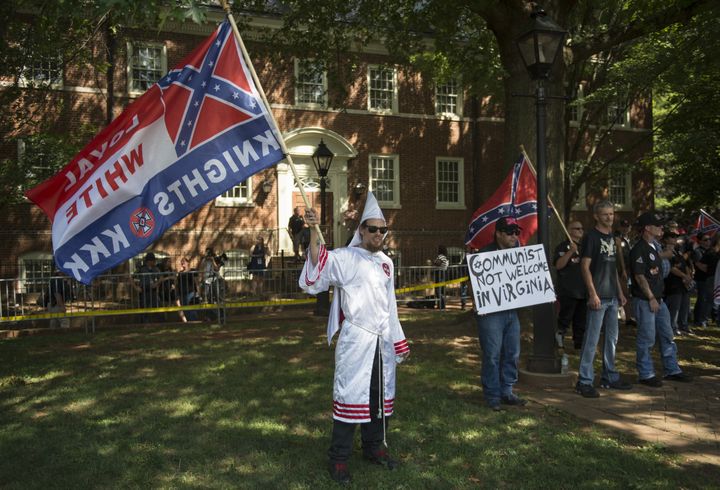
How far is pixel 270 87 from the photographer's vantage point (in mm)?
23125

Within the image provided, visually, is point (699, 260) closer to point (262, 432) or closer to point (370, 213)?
point (370, 213)

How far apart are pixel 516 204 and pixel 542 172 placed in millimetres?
979

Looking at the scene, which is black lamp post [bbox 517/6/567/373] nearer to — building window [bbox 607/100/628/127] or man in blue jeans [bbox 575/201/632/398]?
man in blue jeans [bbox 575/201/632/398]

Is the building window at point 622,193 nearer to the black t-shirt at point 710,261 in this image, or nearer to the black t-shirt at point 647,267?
the black t-shirt at point 710,261

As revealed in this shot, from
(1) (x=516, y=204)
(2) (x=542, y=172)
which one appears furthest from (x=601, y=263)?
(1) (x=516, y=204)

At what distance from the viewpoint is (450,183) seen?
87.6 feet

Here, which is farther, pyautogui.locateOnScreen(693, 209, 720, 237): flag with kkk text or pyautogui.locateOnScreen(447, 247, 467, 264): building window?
pyautogui.locateOnScreen(447, 247, 467, 264): building window

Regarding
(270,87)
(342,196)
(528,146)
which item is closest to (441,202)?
(342,196)

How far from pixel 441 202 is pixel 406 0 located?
13.0 metres

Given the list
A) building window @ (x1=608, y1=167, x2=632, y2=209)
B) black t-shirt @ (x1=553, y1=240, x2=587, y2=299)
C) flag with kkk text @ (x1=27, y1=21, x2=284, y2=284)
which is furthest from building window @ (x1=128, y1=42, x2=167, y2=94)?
building window @ (x1=608, y1=167, x2=632, y2=209)

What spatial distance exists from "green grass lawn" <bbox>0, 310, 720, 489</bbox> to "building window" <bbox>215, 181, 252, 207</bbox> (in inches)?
520

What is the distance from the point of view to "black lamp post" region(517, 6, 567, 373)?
771cm

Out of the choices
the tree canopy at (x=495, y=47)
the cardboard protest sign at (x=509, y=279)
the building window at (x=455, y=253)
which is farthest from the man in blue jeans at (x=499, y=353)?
the building window at (x=455, y=253)

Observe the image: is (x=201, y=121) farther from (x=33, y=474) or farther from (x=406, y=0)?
(x=406, y=0)
